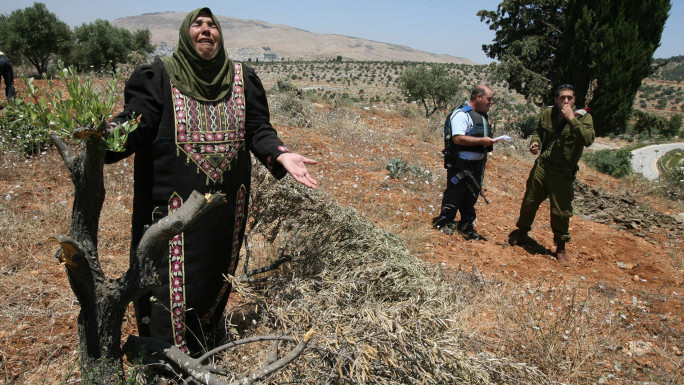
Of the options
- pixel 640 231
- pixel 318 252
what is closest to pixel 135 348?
pixel 318 252

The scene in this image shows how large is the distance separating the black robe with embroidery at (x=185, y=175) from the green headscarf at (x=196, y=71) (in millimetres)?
36

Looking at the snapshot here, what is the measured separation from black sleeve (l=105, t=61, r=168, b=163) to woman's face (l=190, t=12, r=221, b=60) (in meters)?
0.20

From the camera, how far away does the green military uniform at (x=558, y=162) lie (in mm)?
3859

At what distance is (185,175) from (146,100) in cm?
36

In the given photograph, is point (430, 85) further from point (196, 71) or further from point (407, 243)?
point (196, 71)

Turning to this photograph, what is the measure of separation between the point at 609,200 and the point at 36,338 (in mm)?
7899

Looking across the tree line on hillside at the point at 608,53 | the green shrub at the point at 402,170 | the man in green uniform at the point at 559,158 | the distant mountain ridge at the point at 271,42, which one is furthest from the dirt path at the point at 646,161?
the distant mountain ridge at the point at 271,42

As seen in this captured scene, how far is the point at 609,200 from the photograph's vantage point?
22.8 feet

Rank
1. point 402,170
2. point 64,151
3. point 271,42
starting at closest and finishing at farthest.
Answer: point 64,151, point 402,170, point 271,42

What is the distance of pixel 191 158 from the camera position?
174 cm

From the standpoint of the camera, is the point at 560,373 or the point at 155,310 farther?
the point at 560,373

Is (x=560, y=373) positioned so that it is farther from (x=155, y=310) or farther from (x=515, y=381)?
(x=155, y=310)

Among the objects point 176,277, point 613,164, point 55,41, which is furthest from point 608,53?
point 55,41

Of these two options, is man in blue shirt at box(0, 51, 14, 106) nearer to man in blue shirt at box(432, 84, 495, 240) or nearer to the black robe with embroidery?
the black robe with embroidery
